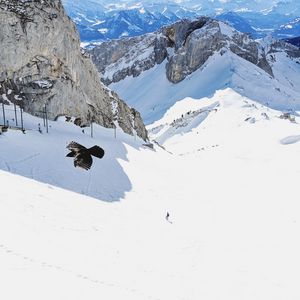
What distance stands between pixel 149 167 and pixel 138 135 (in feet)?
114

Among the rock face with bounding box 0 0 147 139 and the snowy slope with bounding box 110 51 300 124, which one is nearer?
the rock face with bounding box 0 0 147 139

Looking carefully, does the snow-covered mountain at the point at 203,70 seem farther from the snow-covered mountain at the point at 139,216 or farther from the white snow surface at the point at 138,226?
the white snow surface at the point at 138,226

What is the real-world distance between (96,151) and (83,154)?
301cm

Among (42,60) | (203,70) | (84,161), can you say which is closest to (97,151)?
(84,161)

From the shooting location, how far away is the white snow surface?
62.3 ft

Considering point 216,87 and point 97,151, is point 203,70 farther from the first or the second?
point 97,151

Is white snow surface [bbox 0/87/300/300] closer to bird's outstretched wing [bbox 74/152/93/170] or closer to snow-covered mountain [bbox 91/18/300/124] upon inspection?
bird's outstretched wing [bbox 74/152/93/170]

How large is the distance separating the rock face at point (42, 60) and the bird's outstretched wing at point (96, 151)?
12.7 meters

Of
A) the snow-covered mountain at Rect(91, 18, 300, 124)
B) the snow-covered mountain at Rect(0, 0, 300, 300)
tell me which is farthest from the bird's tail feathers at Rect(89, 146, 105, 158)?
the snow-covered mountain at Rect(91, 18, 300, 124)

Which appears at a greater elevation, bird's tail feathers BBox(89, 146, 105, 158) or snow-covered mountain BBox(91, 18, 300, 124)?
bird's tail feathers BBox(89, 146, 105, 158)

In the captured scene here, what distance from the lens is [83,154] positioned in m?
42.8

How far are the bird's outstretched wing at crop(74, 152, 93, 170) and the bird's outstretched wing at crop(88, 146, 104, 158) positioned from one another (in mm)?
1260

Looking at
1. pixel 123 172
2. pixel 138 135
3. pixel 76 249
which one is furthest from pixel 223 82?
pixel 76 249

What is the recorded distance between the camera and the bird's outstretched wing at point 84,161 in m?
39.3
